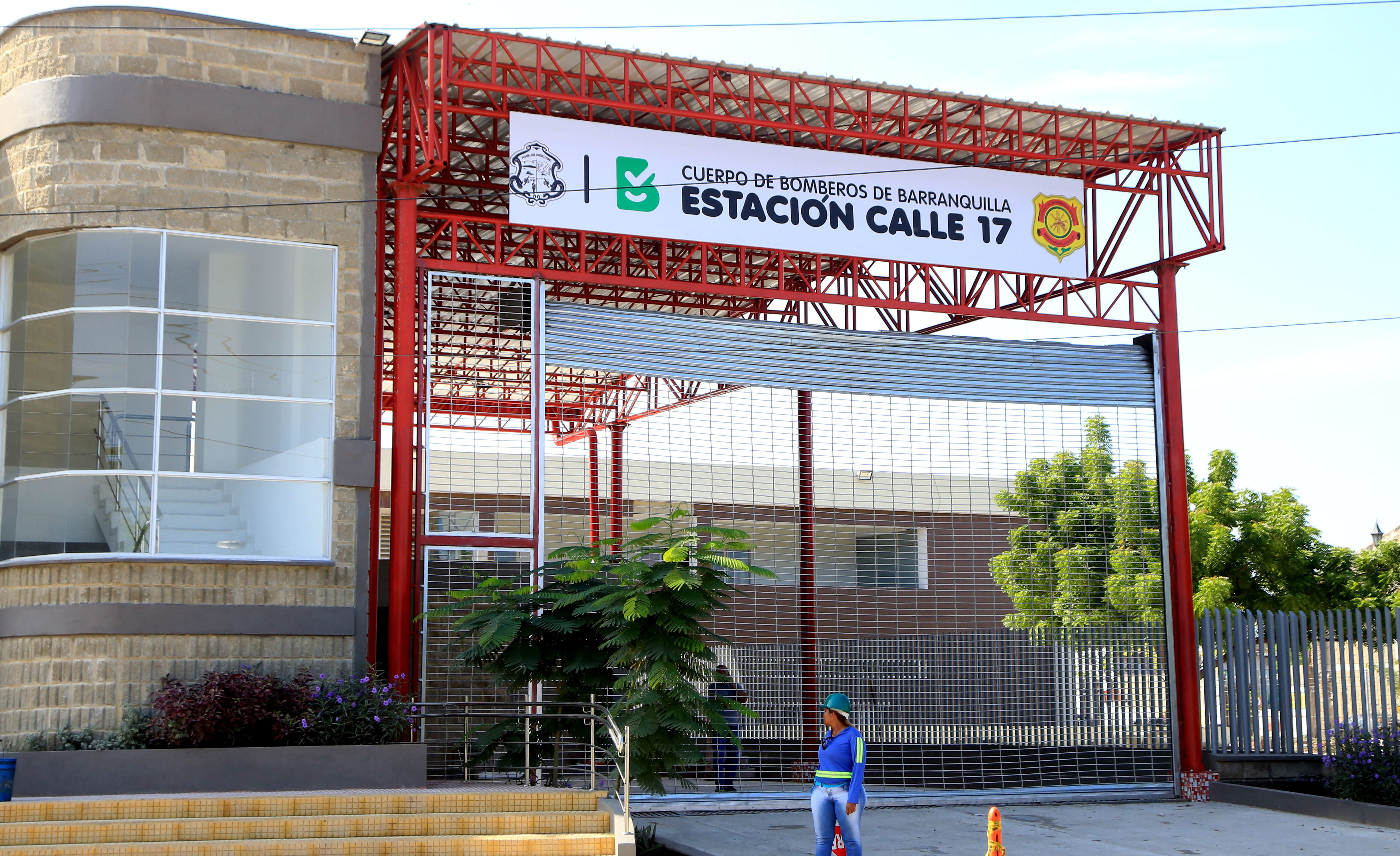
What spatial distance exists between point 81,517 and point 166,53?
5.19 meters

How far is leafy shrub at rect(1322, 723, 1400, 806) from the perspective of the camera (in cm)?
1603

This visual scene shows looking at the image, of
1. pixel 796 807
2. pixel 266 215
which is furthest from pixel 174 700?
pixel 796 807

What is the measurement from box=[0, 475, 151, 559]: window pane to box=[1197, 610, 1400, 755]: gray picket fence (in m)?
13.9

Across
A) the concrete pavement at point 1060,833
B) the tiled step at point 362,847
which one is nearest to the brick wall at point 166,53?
the tiled step at point 362,847

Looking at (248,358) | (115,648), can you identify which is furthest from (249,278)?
(115,648)

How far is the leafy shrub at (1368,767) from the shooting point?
52.6ft

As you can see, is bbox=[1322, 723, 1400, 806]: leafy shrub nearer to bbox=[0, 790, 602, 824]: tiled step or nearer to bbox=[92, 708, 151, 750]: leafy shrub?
bbox=[0, 790, 602, 824]: tiled step

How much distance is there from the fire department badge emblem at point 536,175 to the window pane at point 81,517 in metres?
5.49

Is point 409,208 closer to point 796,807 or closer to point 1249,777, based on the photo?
point 796,807

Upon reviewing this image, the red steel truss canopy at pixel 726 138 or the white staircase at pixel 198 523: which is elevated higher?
the red steel truss canopy at pixel 726 138

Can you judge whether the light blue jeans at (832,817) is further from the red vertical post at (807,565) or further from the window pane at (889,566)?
the red vertical post at (807,565)

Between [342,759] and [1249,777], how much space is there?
1217 cm

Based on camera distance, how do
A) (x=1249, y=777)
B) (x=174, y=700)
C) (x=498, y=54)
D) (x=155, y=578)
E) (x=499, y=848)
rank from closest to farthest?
(x=499, y=848) < (x=174, y=700) < (x=155, y=578) < (x=498, y=54) < (x=1249, y=777)

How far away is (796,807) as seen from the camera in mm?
16875
